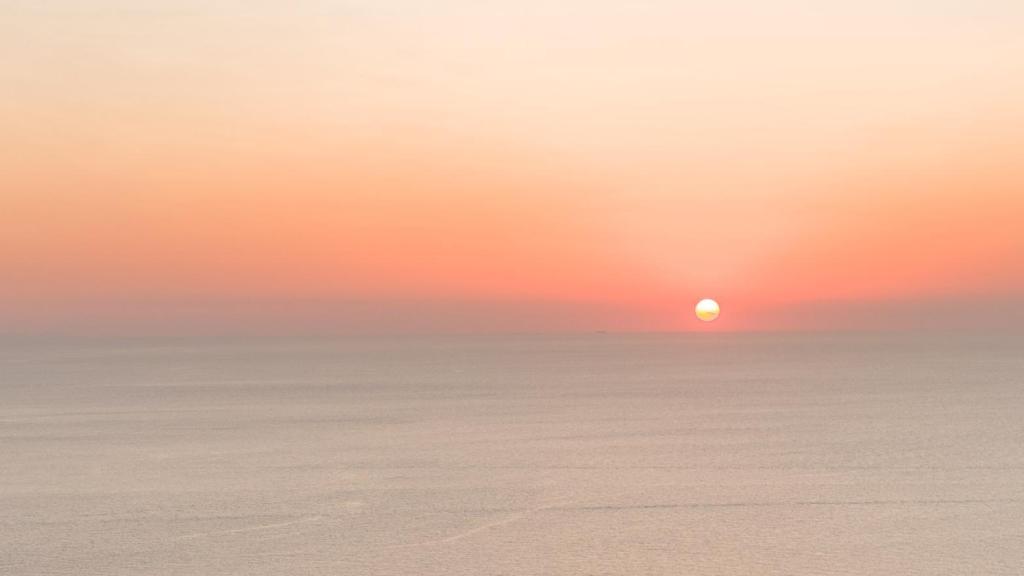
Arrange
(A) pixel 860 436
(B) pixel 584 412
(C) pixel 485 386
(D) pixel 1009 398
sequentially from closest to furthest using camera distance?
1. (A) pixel 860 436
2. (B) pixel 584 412
3. (D) pixel 1009 398
4. (C) pixel 485 386

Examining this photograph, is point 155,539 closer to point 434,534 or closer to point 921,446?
point 434,534

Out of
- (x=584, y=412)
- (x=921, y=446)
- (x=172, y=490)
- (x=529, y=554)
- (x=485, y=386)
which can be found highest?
(x=485, y=386)

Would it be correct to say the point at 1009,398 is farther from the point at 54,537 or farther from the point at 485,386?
the point at 54,537

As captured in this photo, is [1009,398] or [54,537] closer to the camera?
[54,537]

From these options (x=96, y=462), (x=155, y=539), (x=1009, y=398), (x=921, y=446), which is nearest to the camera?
(x=155, y=539)

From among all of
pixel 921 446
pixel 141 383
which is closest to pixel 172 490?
pixel 921 446

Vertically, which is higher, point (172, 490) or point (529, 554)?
point (172, 490)

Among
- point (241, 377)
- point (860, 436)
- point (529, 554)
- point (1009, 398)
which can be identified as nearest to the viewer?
point (529, 554)

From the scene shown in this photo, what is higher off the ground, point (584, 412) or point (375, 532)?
point (584, 412)

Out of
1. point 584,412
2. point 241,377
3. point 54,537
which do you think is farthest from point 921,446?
point 241,377
